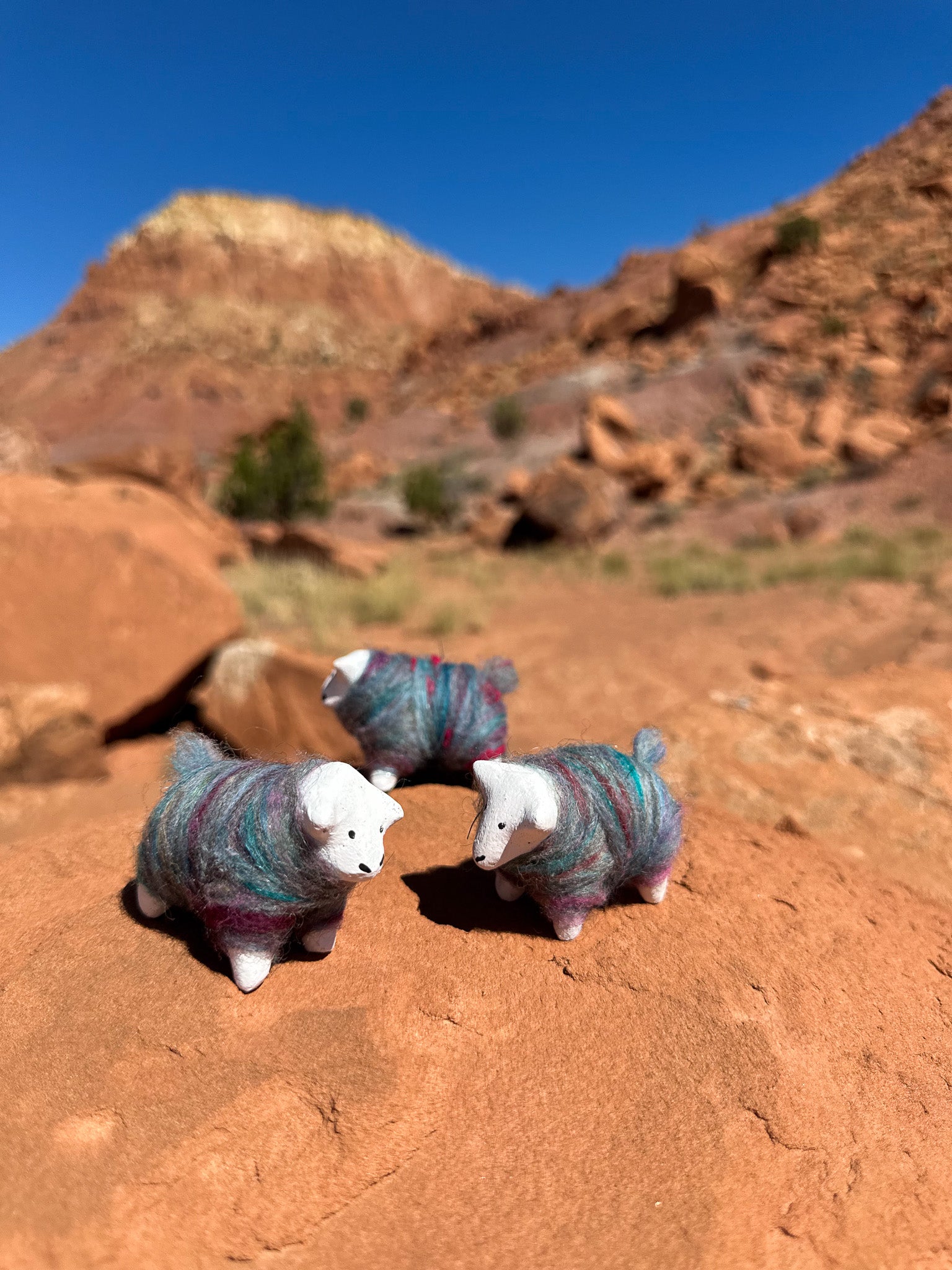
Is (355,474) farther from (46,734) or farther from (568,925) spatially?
(568,925)

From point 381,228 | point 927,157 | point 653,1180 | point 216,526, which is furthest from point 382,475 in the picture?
point 381,228

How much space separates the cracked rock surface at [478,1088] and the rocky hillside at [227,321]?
4665cm

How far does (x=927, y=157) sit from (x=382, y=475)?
1005 inches

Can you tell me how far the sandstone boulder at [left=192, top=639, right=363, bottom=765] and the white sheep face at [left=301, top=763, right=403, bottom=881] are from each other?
317 centimetres

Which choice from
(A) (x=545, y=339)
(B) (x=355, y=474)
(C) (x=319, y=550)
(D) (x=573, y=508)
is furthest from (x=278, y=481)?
(A) (x=545, y=339)

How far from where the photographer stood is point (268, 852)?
6.62 ft

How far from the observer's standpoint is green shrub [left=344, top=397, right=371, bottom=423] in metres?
50.1

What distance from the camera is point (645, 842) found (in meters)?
2.37

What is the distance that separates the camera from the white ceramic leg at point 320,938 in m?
2.20

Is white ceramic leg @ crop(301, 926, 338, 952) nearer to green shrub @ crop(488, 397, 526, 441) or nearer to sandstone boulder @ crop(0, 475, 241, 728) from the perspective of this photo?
sandstone boulder @ crop(0, 475, 241, 728)

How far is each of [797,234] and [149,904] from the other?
3580 cm

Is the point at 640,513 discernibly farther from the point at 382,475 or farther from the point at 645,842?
the point at 645,842

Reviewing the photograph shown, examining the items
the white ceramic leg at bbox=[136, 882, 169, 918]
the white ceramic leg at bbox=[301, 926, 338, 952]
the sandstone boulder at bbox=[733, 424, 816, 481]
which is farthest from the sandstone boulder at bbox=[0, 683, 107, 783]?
the sandstone boulder at bbox=[733, 424, 816, 481]

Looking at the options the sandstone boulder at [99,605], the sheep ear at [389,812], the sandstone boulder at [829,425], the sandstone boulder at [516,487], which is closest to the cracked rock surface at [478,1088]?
the sheep ear at [389,812]
